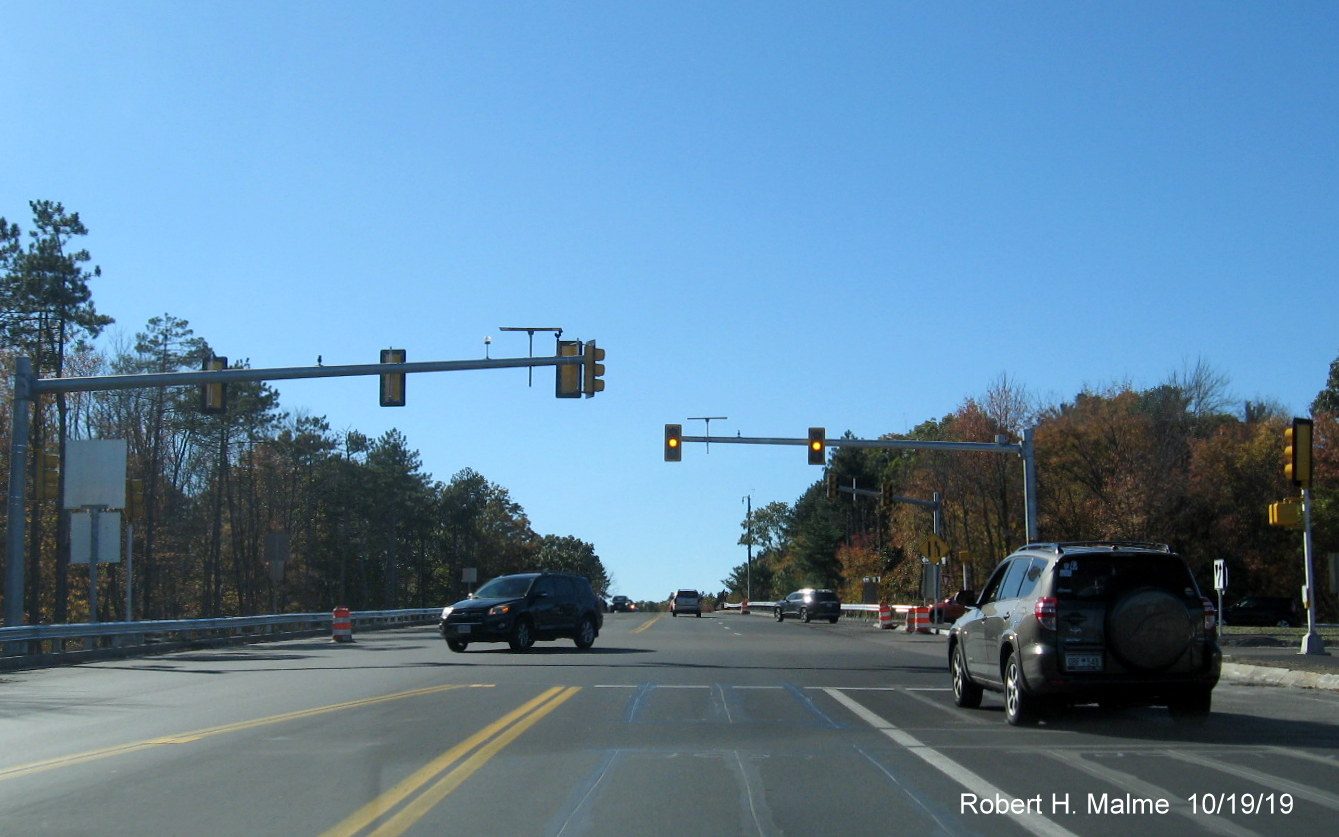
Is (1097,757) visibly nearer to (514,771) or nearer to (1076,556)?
(1076,556)

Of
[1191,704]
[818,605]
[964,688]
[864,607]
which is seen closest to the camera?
[1191,704]

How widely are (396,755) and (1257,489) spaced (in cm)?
6253

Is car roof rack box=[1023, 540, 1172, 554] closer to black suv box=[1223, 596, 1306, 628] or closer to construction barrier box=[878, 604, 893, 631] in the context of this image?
construction barrier box=[878, 604, 893, 631]

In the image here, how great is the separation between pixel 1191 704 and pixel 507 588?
58.4 ft

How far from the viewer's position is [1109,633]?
1216 cm

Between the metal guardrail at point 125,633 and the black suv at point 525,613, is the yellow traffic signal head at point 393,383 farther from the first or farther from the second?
the metal guardrail at point 125,633

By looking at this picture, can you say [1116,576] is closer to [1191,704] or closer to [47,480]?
[1191,704]

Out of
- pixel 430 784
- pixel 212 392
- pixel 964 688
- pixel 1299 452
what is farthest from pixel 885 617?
pixel 430 784

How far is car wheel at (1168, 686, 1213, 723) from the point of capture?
12492 millimetres

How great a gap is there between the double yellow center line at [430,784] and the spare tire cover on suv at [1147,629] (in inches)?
227

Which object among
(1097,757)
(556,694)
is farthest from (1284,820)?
(556,694)

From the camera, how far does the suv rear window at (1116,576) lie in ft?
40.6

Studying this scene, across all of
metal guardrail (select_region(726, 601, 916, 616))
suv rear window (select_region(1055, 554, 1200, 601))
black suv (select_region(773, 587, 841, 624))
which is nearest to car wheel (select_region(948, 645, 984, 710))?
suv rear window (select_region(1055, 554, 1200, 601))

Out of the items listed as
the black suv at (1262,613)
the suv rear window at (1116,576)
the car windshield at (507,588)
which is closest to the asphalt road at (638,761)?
the suv rear window at (1116,576)
